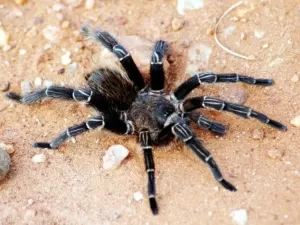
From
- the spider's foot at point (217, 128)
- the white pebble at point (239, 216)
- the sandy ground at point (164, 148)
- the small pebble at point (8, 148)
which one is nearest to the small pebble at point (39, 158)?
the sandy ground at point (164, 148)

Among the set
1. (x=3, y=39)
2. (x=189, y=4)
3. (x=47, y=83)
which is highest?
(x=189, y=4)

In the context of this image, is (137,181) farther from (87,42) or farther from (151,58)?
(87,42)

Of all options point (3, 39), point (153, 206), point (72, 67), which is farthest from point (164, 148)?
point (3, 39)

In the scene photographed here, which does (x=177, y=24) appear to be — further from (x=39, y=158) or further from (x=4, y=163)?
(x=4, y=163)

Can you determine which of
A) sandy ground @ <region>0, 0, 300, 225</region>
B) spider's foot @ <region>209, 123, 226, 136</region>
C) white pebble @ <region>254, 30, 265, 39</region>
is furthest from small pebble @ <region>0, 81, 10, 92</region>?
white pebble @ <region>254, 30, 265, 39</region>

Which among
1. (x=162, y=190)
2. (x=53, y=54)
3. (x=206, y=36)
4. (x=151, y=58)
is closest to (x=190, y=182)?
(x=162, y=190)

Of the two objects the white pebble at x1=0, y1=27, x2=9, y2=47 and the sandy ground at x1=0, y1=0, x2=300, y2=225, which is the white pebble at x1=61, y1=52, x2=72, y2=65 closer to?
the sandy ground at x1=0, y1=0, x2=300, y2=225
